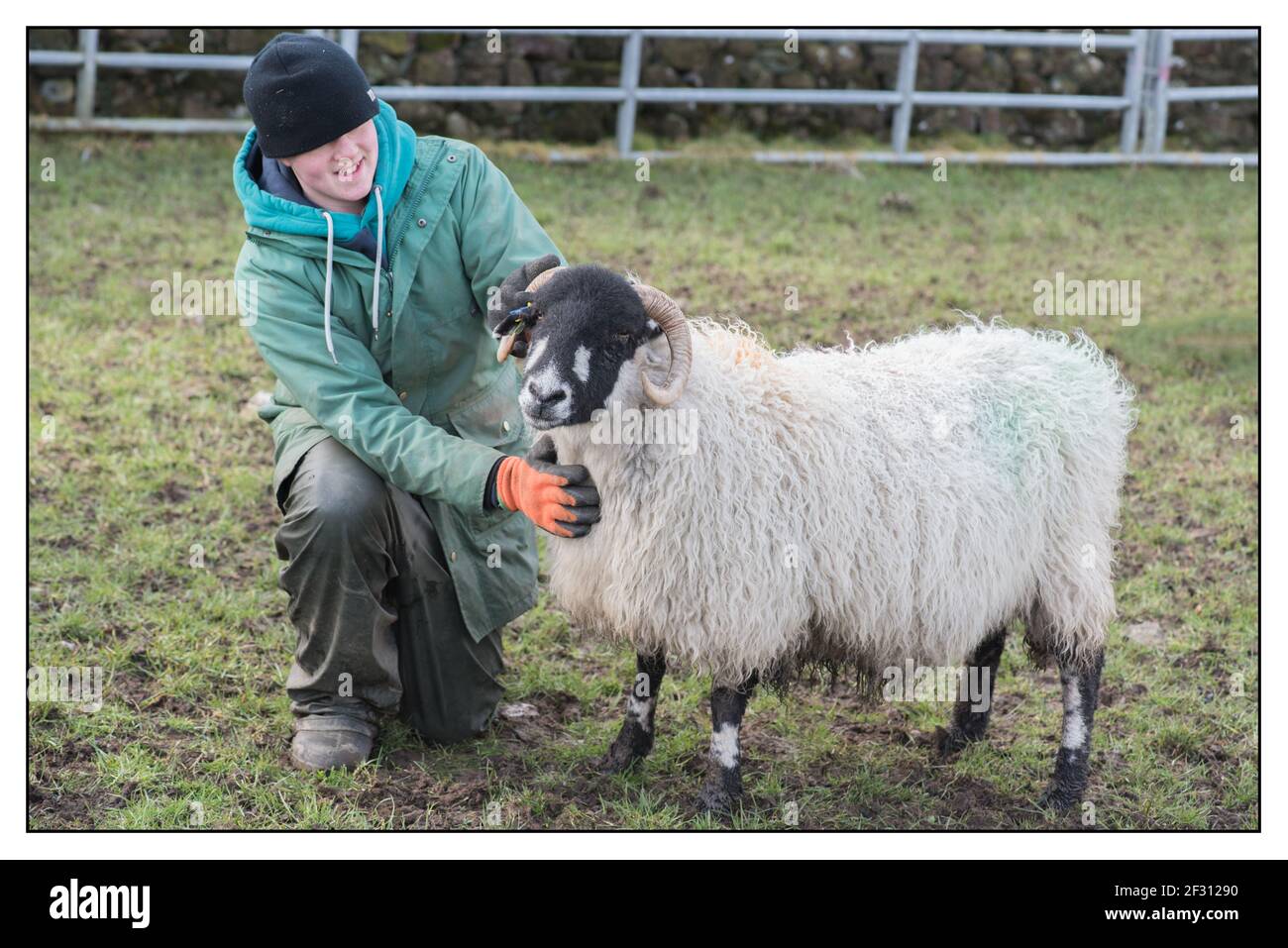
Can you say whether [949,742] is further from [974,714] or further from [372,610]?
[372,610]

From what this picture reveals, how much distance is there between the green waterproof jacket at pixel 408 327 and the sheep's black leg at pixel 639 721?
55 centimetres

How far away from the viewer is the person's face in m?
3.79

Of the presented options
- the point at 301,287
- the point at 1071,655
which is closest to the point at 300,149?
the point at 301,287

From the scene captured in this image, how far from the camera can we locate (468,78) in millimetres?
12641

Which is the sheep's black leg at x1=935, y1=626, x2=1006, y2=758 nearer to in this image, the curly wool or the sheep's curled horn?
the curly wool

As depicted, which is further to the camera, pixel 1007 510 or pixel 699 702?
pixel 699 702

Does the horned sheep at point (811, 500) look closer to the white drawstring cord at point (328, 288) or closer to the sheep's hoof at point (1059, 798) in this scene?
the sheep's hoof at point (1059, 798)

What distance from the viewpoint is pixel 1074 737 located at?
410cm

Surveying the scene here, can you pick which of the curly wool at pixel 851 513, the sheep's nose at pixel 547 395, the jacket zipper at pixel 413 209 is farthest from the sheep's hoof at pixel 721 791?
the jacket zipper at pixel 413 209

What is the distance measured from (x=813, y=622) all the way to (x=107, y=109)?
1040 cm

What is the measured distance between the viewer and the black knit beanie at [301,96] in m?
3.64

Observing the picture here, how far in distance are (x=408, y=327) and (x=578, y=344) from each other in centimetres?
96

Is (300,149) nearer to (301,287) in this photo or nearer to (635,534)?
(301,287)

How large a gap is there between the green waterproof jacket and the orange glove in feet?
→ 0.29
